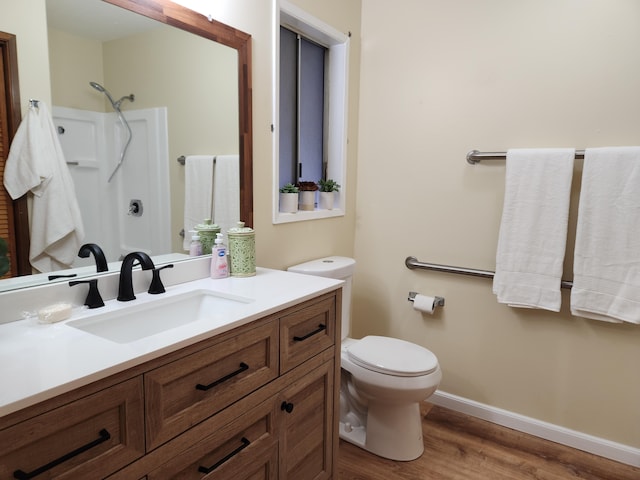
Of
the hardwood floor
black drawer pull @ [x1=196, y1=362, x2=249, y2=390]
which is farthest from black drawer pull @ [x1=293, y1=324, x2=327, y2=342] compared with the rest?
the hardwood floor

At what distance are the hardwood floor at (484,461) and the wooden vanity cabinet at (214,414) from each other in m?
0.38

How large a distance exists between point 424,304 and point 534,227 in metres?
0.68

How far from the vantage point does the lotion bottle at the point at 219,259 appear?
157 cm

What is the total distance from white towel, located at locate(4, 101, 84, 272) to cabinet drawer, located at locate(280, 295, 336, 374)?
67 cm

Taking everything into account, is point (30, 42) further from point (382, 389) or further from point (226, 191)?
point (382, 389)

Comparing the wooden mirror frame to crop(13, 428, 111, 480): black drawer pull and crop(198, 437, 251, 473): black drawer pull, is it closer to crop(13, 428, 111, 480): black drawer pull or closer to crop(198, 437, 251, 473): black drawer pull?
crop(198, 437, 251, 473): black drawer pull

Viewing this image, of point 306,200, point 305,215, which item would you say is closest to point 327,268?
point 305,215

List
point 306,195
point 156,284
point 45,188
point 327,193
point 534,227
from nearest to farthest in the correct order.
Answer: point 45,188 → point 156,284 → point 534,227 → point 306,195 → point 327,193

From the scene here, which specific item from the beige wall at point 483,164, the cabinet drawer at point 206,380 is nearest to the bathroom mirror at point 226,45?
the cabinet drawer at point 206,380

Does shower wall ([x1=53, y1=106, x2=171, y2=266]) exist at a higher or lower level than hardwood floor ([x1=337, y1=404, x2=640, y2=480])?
higher

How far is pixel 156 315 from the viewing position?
1.29m

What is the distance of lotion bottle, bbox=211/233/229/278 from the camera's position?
61.6 inches

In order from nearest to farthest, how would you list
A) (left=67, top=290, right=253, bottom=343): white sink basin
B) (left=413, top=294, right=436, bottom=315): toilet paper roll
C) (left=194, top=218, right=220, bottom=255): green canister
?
1. (left=67, top=290, right=253, bottom=343): white sink basin
2. (left=194, top=218, right=220, bottom=255): green canister
3. (left=413, top=294, right=436, bottom=315): toilet paper roll

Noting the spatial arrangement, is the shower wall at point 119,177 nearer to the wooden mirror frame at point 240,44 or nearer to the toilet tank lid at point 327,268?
the wooden mirror frame at point 240,44
